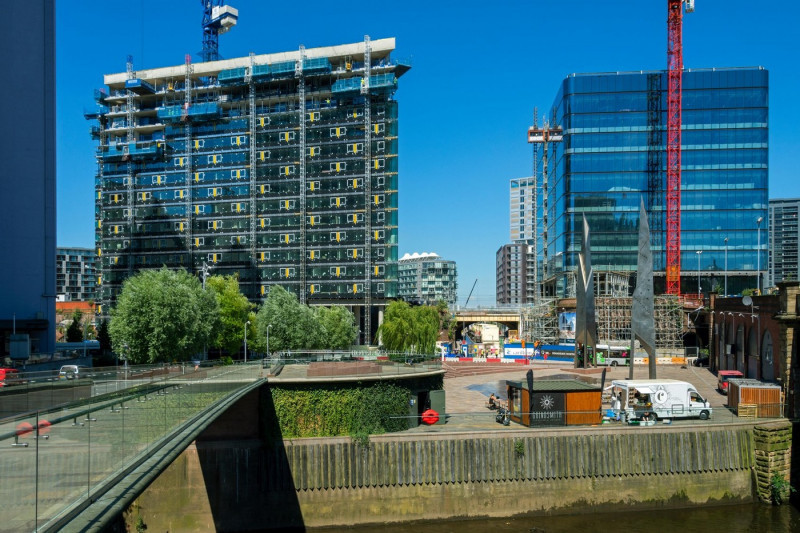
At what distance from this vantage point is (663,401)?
3538cm

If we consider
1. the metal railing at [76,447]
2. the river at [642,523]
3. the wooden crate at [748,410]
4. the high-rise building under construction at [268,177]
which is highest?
the high-rise building under construction at [268,177]

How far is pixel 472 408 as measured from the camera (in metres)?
41.8

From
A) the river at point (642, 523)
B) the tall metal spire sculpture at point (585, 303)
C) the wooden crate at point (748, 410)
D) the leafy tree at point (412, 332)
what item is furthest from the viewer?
the leafy tree at point (412, 332)

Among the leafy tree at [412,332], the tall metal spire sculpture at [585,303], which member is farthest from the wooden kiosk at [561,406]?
the leafy tree at [412,332]

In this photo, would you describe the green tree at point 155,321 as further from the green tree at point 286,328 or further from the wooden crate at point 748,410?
the wooden crate at point 748,410

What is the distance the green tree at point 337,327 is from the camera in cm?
7344

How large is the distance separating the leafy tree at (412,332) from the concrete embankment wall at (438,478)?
29.3 meters

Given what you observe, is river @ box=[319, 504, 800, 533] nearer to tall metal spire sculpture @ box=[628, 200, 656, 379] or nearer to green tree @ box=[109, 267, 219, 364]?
tall metal spire sculpture @ box=[628, 200, 656, 379]

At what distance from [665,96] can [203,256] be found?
77939 mm

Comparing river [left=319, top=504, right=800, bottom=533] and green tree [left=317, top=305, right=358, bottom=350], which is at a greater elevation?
green tree [left=317, top=305, right=358, bottom=350]

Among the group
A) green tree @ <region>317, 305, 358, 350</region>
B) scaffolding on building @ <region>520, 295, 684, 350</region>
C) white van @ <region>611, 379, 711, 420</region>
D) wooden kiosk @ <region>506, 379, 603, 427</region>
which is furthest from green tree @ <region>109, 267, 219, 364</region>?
scaffolding on building @ <region>520, 295, 684, 350</region>

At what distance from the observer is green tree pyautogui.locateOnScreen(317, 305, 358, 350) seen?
73438 millimetres

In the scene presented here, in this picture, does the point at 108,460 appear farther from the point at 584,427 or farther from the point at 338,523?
the point at 584,427

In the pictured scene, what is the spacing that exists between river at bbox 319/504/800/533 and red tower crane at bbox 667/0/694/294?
68.5 meters
